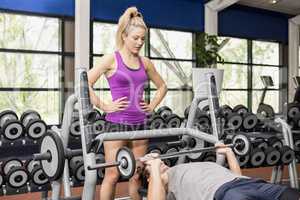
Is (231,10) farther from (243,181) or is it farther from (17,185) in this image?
(243,181)

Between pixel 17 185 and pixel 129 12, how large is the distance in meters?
1.21

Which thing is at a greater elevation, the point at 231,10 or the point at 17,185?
the point at 231,10

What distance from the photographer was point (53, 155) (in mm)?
1587

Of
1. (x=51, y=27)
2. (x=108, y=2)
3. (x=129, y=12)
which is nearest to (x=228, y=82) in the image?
(x=108, y=2)

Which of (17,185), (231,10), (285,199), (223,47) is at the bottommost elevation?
(17,185)

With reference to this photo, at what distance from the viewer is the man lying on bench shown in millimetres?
1065

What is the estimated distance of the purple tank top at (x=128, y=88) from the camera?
5.02 ft

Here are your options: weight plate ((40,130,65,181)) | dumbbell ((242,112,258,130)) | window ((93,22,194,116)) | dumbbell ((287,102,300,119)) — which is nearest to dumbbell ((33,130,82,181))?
weight plate ((40,130,65,181))

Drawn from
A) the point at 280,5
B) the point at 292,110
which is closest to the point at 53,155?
the point at 292,110

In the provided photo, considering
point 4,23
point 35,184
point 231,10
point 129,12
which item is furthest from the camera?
point 231,10

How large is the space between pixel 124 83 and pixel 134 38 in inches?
6.8

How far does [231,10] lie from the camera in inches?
221

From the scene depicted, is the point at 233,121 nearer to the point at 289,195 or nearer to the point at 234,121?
the point at 234,121

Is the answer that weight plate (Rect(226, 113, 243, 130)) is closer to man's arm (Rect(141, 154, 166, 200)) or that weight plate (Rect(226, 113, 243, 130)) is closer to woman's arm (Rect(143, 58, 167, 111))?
woman's arm (Rect(143, 58, 167, 111))
